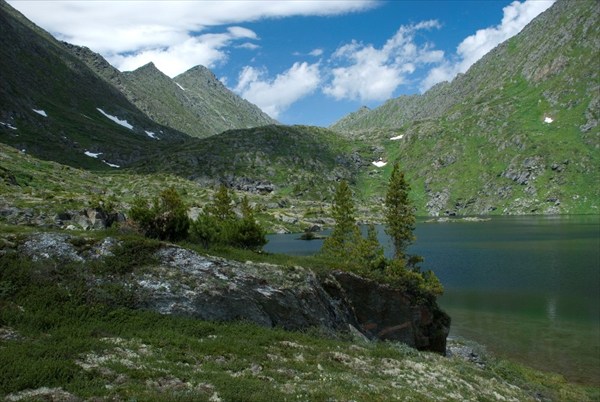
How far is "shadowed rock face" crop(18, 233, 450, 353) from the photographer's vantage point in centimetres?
A: 2548

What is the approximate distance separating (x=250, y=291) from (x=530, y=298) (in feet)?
227

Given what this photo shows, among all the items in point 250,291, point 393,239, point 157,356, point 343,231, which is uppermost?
point 343,231

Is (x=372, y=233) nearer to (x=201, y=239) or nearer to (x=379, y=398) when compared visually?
(x=201, y=239)

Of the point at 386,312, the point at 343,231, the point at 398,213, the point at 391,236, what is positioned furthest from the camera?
the point at 343,231

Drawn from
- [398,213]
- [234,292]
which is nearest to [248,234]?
[234,292]

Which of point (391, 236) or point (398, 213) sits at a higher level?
point (398, 213)

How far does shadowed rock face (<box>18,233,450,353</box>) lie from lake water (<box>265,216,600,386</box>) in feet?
79.3

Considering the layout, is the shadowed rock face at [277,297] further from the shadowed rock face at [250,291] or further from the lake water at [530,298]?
the lake water at [530,298]

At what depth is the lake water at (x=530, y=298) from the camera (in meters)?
54.0

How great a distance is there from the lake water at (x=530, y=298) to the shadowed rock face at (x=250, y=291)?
24.2 meters

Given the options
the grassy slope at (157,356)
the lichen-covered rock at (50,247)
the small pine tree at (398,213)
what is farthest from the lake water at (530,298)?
the lichen-covered rock at (50,247)

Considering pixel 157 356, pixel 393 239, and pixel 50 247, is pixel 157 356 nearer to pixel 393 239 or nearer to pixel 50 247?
pixel 50 247

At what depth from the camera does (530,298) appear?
262 feet

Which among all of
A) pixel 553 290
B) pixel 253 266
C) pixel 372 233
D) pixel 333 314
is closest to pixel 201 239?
pixel 253 266
